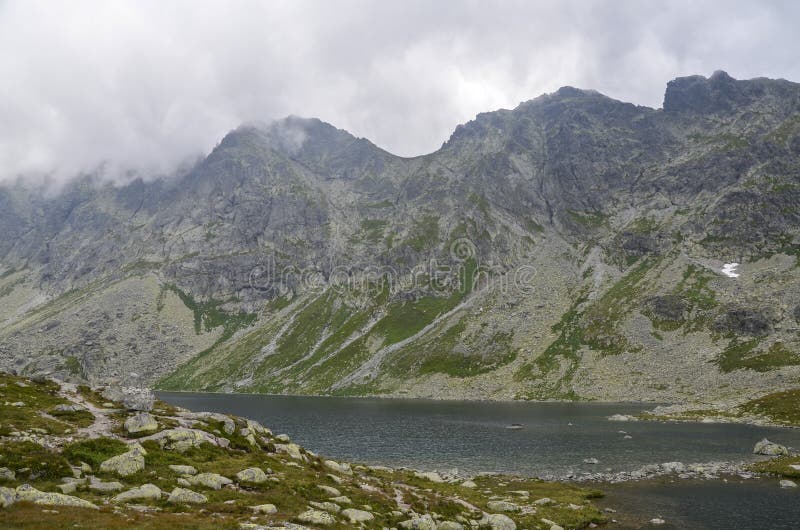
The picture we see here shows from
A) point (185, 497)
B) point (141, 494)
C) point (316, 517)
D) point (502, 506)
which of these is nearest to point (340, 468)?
point (502, 506)

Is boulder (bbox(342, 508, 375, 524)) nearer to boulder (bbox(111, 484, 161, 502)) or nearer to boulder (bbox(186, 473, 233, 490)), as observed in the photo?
boulder (bbox(186, 473, 233, 490))

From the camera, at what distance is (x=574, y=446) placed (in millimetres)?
80688

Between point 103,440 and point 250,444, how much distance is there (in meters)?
12.9

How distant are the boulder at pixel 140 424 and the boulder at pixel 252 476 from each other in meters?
10.4

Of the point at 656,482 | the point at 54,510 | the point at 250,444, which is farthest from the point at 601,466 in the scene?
the point at 54,510

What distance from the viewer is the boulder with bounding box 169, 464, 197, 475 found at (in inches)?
1292

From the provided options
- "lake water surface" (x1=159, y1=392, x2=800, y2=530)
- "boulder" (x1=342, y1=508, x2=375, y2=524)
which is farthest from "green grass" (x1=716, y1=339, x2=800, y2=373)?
"boulder" (x1=342, y1=508, x2=375, y2=524)

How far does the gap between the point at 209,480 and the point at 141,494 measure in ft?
16.0

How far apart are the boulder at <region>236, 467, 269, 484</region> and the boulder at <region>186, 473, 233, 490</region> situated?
951 mm

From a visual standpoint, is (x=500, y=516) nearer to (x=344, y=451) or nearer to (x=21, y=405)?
(x=21, y=405)

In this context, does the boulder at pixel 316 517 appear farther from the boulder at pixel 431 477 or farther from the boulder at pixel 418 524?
the boulder at pixel 431 477

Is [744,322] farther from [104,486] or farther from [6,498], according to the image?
[6,498]

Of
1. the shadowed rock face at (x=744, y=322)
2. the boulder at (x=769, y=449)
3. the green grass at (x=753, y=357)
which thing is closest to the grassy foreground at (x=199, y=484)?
the boulder at (x=769, y=449)

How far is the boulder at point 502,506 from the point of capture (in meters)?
43.2
